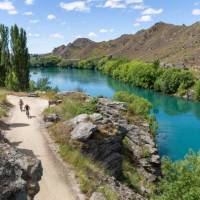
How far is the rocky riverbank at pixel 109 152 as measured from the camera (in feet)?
95.7

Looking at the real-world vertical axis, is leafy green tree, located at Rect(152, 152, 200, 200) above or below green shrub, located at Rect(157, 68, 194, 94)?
above

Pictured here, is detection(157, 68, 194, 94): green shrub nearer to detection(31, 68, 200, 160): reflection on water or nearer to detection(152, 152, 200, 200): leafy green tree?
detection(31, 68, 200, 160): reflection on water

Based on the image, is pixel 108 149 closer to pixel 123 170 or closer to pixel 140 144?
pixel 123 170

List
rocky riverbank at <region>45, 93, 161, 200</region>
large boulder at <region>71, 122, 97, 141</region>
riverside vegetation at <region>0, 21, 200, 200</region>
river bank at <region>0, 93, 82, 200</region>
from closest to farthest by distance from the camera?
1. river bank at <region>0, 93, 82, 200</region>
2. riverside vegetation at <region>0, 21, 200, 200</region>
3. rocky riverbank at <region>45, 93, 161, 200</region>
4. large boulder at <region>71, 122, 97, 141</region>

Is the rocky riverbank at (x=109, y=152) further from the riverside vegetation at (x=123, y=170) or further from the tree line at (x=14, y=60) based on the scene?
the tree line at (x=14, y=60)

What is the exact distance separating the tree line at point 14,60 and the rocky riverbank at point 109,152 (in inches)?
1424

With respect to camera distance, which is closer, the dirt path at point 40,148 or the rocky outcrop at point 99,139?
the dirt path at point 40,148

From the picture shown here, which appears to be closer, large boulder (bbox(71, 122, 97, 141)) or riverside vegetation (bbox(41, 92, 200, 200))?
riverside vegetation (bbox(41, 92, 200, 200))

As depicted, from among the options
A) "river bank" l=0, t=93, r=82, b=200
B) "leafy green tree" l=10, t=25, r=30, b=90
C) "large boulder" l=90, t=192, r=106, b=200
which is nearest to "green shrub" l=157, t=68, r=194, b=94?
"leafy green tree" l=10, t=25, r=30, b=90

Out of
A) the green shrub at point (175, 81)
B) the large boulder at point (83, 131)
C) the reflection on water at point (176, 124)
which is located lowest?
the reflection on water at point (176, 124)

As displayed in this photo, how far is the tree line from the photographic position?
7844cm

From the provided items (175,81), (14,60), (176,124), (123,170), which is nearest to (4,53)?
(14,60)

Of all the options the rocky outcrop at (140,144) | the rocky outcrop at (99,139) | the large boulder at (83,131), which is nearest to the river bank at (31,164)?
the large boulder at (83,131)

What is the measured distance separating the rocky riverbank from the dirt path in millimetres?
1492
